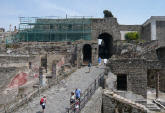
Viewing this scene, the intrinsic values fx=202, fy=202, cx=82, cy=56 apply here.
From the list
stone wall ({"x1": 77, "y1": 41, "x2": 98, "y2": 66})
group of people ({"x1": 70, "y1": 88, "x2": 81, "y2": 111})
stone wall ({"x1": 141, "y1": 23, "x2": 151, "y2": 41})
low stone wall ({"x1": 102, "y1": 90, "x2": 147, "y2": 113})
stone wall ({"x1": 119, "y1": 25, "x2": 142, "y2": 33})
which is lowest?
low stone wall ({"x1": 102, "y1": 90, "x2": 147, "y2": 113})

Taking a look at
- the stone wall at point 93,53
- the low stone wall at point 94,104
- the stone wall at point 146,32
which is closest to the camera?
the low stone wall at point 94,104

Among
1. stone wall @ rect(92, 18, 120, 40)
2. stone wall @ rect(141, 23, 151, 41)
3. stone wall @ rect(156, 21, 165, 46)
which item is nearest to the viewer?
stone wall @ rect(156, 21, 165, 46)

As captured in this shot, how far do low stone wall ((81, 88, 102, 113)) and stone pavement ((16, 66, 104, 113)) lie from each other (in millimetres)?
1196

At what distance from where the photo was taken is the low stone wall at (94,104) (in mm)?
10699

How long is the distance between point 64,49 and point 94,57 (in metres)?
4.54

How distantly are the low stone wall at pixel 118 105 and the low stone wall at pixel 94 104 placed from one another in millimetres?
419

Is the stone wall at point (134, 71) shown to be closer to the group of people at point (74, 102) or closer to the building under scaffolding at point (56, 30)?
the group of people at point (74, 102)

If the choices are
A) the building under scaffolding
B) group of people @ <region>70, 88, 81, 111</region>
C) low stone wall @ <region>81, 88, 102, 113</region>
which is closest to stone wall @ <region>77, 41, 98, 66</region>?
the building under scaffolding

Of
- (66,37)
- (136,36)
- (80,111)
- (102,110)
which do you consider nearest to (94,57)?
(66,37)

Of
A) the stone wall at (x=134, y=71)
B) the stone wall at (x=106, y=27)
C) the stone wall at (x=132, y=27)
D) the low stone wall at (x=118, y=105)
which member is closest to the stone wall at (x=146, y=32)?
the stone wall at (x=132, y=27)

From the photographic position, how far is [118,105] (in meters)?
12.1

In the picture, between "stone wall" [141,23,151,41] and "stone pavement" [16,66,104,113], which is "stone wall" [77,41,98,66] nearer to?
"stone pavement" [16,66,104,113]

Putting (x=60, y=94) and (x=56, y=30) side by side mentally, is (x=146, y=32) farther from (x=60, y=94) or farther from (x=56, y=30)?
(x=60, y=94)

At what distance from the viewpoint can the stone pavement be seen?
10700mm
